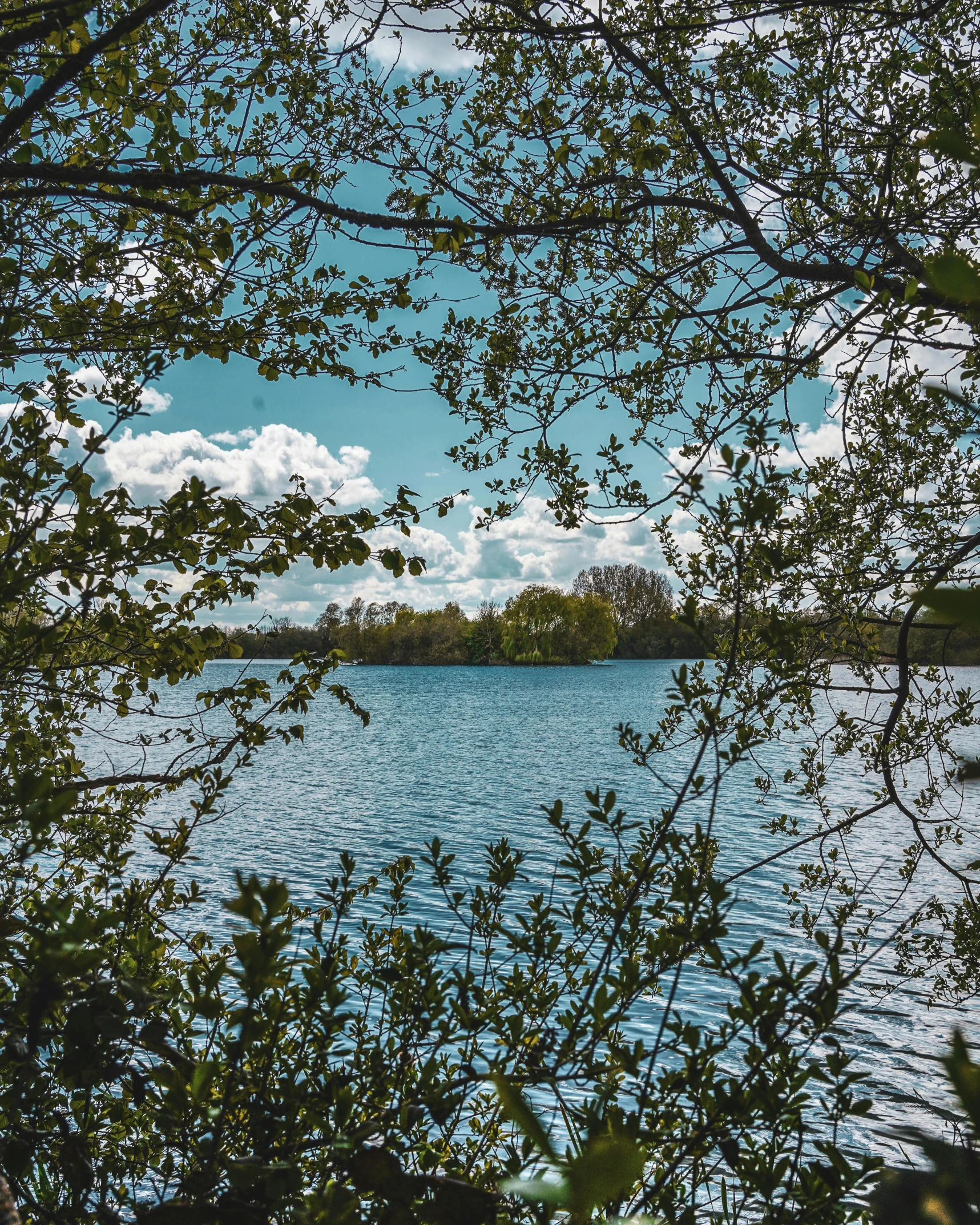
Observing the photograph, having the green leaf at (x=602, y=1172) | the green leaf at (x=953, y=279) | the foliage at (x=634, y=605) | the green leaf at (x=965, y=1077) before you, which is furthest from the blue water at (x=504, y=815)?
the foliage at (x=634, y=605)

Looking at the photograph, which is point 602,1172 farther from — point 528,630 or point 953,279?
point 528,630

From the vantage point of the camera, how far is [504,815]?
813 inches

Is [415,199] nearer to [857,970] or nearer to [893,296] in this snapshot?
[893,296]

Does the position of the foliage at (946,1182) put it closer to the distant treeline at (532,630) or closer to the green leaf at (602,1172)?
the green leaf at (602,1172)

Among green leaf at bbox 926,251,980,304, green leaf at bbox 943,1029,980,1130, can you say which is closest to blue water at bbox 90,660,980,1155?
green leaf at bbox 943,1029,980,1130

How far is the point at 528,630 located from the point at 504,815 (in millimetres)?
80542

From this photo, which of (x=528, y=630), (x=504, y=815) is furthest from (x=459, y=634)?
(x=504, y=815)

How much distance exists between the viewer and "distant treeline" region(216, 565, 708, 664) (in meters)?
96.8

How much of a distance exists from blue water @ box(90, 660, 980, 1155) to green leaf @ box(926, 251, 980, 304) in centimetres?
42

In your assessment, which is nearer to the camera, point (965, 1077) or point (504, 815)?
point (965, 1077)

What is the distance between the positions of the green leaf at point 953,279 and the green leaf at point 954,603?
183mm

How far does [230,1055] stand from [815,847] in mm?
17167

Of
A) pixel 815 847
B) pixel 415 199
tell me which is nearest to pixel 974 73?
pixel 415 199

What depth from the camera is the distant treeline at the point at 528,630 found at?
3812 inches
